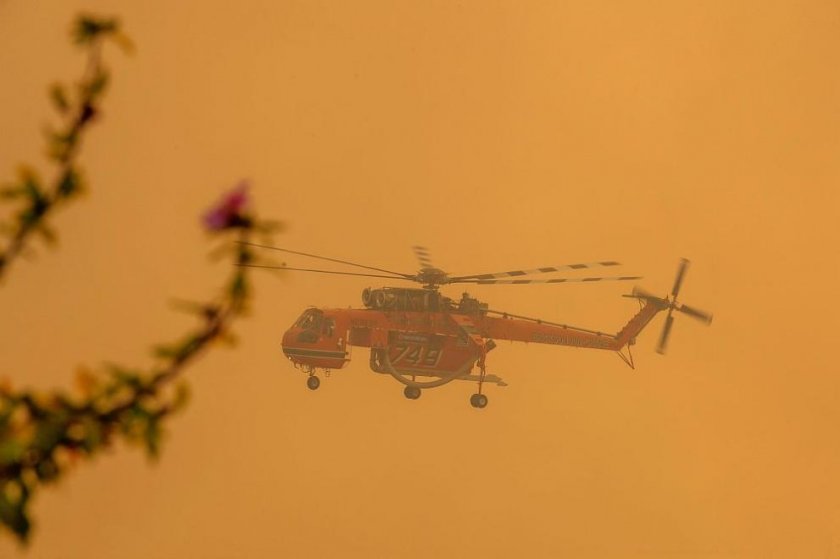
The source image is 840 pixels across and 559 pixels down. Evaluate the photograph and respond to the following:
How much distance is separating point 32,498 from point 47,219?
0.71 feet

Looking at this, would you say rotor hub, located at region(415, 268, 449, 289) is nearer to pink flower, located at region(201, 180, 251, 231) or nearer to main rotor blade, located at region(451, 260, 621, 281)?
main rotor blade, located at region(451, 260, 621, 281)

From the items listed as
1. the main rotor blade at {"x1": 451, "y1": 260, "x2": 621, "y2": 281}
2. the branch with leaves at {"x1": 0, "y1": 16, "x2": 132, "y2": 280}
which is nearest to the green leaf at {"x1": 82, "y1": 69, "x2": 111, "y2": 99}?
the branch with leaves at {"x1": 0, "y1": 16, "x2": 132, "y2": 280}

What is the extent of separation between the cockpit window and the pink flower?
6.37 meters

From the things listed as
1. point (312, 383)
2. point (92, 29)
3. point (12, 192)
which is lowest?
point (312, 383)

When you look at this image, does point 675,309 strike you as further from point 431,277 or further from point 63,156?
point 63,156

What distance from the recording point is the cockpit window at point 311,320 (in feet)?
23.5

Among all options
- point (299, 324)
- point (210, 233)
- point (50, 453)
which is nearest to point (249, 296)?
point (210, 233)

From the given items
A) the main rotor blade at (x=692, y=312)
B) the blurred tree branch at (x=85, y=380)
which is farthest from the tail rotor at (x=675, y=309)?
the blurred tree branch at (x=85, y=380)

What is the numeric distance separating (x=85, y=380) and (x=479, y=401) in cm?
640

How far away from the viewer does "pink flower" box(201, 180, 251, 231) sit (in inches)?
31.3

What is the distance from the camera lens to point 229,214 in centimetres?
82

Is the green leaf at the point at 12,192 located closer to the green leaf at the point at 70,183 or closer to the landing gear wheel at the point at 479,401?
the green leaf at the point at 70,183

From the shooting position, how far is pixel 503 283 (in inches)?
283

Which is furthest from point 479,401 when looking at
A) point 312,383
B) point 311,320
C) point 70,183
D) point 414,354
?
point 70,183
